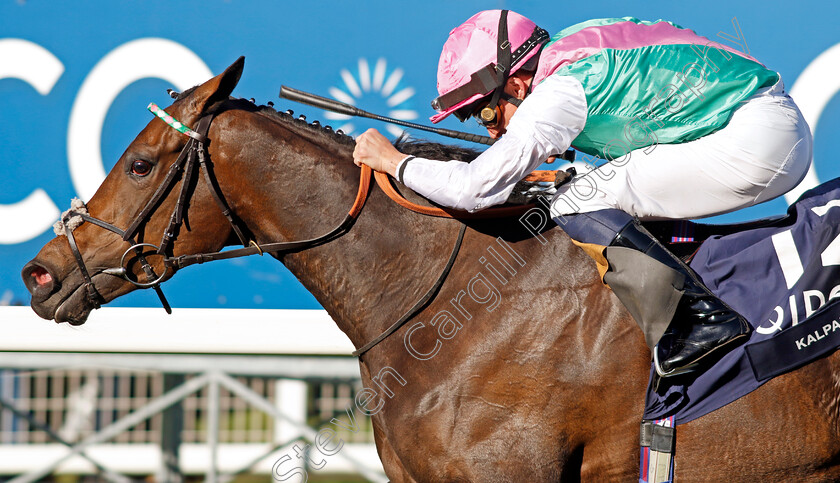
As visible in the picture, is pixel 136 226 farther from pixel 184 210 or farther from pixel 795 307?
pixel 795 307

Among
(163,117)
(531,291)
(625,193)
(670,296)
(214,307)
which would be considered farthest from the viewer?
(214,307)

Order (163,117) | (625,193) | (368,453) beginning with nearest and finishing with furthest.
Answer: (625,193), (163,117), (368,453)

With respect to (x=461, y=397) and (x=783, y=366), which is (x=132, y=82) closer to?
(x=461, y=397)

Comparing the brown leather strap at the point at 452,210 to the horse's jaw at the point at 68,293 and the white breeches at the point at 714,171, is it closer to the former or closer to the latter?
the white breeches at the point at 714,171

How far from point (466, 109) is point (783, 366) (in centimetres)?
108

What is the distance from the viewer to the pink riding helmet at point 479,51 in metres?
1.99

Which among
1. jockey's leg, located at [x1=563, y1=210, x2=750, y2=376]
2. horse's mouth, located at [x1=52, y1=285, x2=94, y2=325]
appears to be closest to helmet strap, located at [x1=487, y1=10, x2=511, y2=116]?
jockey's leg, located at [x1=563, y1=210, x2=750, y2=376]

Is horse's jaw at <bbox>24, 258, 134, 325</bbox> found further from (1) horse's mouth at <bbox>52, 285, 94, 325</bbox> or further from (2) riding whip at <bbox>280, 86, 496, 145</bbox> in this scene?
(2) riding whip at <bbox>280, 86, 496, 145</bbox>

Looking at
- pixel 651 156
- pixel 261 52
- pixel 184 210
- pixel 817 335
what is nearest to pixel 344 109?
pixel 184 210

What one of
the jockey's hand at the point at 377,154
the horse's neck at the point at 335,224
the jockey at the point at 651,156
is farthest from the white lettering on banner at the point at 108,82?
the jockey at the point at 651,156

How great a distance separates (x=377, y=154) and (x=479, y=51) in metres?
0.40

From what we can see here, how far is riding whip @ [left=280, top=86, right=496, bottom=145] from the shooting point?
2232 mm

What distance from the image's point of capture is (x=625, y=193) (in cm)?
181

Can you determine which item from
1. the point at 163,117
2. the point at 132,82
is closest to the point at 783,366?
the point at 163,117
